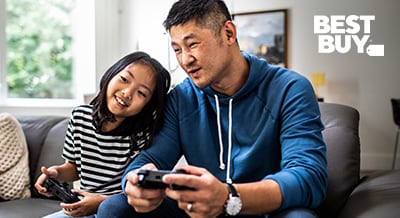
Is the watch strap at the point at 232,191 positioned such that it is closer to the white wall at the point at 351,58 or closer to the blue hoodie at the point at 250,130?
the blue hoodie at the point at 250,130

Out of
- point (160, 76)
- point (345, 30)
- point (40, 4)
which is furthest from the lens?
point (345, 30)

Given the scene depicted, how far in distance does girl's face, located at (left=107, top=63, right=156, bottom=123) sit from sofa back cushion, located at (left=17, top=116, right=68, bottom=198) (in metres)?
0.76

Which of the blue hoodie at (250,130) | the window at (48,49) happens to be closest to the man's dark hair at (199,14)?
the blue hoodie at (250,130)

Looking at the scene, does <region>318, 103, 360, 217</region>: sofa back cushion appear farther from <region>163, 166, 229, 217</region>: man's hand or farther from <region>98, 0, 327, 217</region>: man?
<region>163, 166, 229, 217</region>: man's hand

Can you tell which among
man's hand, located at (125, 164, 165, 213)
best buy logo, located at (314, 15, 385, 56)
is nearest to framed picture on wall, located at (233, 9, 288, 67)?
best buy logo, located at (314, 15, 385, 56)

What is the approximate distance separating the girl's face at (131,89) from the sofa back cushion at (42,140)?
0.76m

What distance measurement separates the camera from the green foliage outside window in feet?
12.6

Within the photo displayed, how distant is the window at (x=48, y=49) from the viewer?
384cm

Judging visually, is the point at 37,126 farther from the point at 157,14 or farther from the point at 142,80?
the point at 157,14

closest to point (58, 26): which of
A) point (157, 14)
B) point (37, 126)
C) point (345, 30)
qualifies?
point (157, 14)

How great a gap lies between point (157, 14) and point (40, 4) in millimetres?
1152

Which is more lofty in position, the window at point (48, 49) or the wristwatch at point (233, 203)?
the window at point (48, 49)

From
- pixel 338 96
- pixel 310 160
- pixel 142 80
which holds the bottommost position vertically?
pixel 338 96

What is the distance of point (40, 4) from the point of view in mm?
3936
